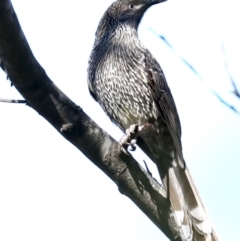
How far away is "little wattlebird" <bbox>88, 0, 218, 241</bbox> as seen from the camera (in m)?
4.60

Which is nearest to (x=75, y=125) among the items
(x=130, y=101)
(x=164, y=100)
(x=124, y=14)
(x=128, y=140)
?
(x=128, y=140)

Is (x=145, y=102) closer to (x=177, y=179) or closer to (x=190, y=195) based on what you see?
(x=177, y=179)

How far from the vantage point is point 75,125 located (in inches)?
128

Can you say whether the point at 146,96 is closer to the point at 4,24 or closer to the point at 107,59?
the point at 107,59

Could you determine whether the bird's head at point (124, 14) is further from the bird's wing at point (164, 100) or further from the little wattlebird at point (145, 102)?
the bird's wing at point (164, 100)

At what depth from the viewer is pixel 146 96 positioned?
4.91 meters

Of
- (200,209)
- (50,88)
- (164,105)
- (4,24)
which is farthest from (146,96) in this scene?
(4,24)

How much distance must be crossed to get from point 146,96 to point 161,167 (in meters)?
0.65

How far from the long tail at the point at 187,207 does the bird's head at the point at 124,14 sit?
178 cm

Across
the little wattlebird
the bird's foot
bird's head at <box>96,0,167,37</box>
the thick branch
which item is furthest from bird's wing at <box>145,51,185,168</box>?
the thick branch

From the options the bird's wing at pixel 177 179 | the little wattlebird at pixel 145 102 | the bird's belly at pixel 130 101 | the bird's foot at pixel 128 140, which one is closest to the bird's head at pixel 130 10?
the little wattlebird at pixel 145 102

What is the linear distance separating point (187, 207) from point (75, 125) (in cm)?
147

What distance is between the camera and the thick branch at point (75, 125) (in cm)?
296

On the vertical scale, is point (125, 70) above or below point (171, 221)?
above
